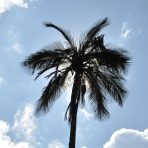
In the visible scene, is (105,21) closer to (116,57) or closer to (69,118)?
(116,57)

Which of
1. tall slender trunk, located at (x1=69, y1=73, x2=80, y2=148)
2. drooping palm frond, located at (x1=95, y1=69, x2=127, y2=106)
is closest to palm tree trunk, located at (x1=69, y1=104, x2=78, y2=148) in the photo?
tall slender trunk, located at (x1=69, y1=73, x2=80, y2=148)

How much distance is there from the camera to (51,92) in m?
32.5

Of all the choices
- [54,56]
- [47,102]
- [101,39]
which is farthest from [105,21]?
[47,102]

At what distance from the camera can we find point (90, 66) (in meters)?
32.4

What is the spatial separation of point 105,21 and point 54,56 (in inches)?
169

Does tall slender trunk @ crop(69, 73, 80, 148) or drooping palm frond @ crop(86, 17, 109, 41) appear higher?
drooping palm frond @ crop(86, 17, 109, 41)

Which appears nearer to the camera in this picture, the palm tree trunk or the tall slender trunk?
the palm tree trunk

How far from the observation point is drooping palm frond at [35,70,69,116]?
106 feet

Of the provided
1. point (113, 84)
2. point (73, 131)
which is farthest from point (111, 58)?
point (73, 131)

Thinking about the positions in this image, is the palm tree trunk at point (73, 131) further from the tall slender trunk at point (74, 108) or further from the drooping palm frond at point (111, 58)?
the drooping palm frond at point (111, 58)

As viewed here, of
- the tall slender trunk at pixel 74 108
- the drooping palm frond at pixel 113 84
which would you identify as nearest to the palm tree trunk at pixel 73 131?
the tall slender trunk at pixel 74 108

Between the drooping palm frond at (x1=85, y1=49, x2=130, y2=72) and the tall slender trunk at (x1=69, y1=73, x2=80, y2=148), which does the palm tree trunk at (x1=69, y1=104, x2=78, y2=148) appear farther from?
the drooping palm frond at (x1=85, y1=49, x2=130, y2=72)

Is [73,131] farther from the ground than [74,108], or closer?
closer

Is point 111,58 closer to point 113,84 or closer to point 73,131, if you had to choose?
point 113,84
